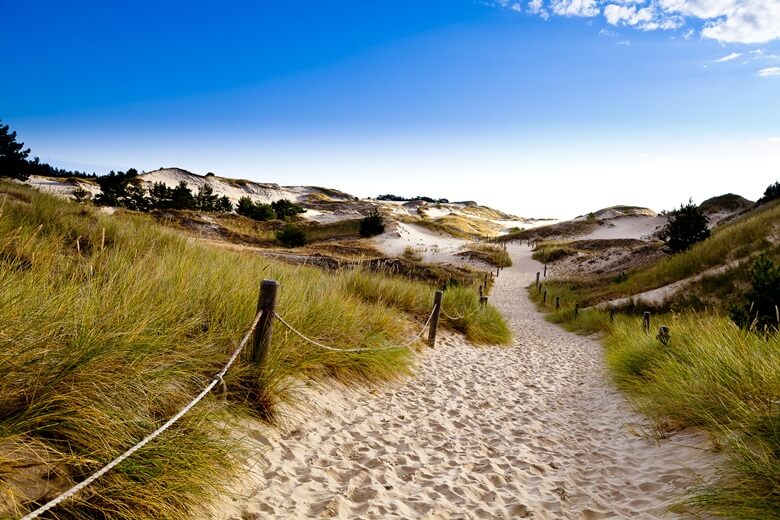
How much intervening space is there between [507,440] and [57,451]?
4.09 metres

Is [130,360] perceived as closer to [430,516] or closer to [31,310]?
[31,310]

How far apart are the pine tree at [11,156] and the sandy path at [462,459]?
1651 inches

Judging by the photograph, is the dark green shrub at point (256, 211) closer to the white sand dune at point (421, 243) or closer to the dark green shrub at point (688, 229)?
the white sand dune at point (421, 243)

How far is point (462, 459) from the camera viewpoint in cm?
400

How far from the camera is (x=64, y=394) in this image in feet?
7.32

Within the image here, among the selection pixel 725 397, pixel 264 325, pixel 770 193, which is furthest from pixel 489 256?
pixel 264 325

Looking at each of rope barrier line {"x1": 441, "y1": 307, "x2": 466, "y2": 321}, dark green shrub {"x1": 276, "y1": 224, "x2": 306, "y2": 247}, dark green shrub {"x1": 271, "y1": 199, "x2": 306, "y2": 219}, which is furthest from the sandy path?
dark green shrub {"x1": 271, "y1": 199, "x2": 306, "y2": 219}

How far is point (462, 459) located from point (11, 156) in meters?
45.2

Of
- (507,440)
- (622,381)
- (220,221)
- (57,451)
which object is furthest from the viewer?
(220,221)

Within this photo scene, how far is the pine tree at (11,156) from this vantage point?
33281 mm

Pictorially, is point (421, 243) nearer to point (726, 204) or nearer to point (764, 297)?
point (764, 297)

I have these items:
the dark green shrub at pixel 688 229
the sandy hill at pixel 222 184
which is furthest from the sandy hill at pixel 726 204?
the sandy hill at pixel 222 184

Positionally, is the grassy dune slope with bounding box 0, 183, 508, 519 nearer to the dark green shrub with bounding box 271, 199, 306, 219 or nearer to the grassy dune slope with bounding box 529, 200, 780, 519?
the grassy dune slope with bounding box 529, 200, 780, 519

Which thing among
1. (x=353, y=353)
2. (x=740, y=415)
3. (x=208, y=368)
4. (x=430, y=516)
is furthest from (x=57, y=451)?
(x=740, y=415)
